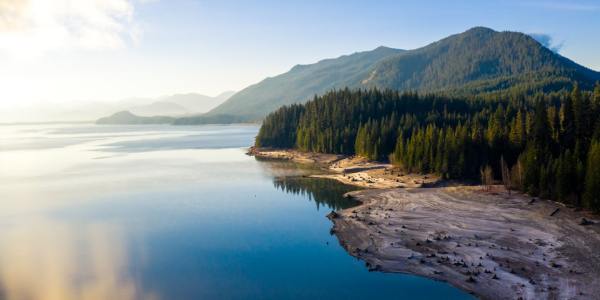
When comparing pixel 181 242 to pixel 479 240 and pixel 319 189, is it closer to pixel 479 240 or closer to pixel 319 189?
pixel 479 240

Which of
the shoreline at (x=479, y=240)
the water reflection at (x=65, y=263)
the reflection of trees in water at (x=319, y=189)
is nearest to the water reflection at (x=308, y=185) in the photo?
the reflection of trees in water at (x=319, y=189)

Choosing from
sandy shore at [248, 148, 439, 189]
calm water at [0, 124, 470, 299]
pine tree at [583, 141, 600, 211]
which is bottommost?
calm water at [0, 124, 470, 299]

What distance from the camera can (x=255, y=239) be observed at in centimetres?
5981

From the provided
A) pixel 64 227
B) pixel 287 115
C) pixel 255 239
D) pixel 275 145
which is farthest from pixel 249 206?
pixel 287 115

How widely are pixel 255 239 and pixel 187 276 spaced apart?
48.8 feet

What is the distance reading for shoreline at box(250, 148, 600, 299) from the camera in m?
41.8

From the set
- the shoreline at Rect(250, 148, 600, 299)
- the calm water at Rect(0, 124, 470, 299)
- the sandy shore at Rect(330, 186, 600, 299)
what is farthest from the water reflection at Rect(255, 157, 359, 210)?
the sandy shore at Rect(330, 186, 600, 299)

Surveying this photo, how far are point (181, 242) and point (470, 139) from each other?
214 ft

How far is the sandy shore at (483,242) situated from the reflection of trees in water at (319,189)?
7.51 meters

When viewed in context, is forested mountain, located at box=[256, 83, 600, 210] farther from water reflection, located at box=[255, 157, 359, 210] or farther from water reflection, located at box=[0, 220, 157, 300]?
water reflection, located at box=[0, 220, 157, 300]

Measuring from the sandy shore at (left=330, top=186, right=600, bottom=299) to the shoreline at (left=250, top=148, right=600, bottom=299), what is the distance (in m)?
0.09

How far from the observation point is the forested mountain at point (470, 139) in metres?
68.2

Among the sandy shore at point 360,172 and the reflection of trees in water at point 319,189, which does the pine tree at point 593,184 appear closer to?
the sandy shore at point 360,172

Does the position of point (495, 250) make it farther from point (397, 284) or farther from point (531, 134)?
point (531, 134)
